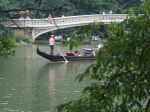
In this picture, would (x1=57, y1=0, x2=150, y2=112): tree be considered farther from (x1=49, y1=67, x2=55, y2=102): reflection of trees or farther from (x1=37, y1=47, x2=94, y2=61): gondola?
(x1=37, y1=47, x2=94, y2=61): gondola

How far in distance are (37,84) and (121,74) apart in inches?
481

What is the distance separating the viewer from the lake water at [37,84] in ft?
43.0

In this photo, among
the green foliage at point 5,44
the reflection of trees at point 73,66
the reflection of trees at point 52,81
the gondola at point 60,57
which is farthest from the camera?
the gondola at point 60,57

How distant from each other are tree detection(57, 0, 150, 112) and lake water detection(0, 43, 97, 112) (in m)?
7.57

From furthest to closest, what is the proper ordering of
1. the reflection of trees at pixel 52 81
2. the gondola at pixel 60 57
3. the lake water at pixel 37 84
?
1. the gondola at pixel 60 57
2. the reflection of trees at pixel 52 81
3. the lake water at pixel 37 84

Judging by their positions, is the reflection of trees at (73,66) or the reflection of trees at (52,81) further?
the reflection of trees at (73,66)

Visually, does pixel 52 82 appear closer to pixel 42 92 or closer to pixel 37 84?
pixel 37 84

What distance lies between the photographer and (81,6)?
44844mm

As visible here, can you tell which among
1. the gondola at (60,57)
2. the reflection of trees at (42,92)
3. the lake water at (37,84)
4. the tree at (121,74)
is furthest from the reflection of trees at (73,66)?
the tree at (121,74)

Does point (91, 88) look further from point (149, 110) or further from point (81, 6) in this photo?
point (81, 6)

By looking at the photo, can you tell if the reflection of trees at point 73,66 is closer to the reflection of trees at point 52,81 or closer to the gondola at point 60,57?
the gondola at point 60,57

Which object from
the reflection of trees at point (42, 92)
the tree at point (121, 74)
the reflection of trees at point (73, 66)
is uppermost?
the tree at point (121, 74)

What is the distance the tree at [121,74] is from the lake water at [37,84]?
7.57 m

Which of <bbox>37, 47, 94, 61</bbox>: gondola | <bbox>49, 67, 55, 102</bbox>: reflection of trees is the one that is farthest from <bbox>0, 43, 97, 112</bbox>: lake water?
<bbox>37, 47, 94, 61</bbox>: gondola
